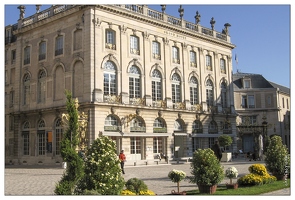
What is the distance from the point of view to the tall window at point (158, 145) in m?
34.2

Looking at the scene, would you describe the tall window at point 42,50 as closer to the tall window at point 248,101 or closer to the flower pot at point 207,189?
the flower pot at point 207,189

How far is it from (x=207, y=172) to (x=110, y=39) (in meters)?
20.7

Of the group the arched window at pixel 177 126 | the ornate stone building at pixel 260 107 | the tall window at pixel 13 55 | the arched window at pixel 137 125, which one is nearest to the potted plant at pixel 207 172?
the arched window at pixel 137 125

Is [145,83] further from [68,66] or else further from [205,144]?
[205,144]

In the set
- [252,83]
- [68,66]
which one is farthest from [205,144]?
[252,83]

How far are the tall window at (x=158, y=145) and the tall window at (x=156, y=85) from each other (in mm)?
3531

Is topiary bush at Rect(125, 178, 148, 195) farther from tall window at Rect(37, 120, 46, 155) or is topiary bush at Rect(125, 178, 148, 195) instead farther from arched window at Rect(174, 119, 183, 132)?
arched window at Rect(174, 119, 183, 132)

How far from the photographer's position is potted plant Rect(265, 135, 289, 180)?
16500 mm

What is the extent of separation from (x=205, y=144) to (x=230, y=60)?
10.7 metres

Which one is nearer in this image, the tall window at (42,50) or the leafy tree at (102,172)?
the leafy tree at (102,172)

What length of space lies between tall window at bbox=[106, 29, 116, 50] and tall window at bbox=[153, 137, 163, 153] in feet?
28.6

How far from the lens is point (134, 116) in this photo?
3192 cm

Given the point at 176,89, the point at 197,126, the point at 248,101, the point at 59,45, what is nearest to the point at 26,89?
the point at 59,45

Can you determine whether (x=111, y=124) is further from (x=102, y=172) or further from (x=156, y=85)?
(x=102, y=172)
